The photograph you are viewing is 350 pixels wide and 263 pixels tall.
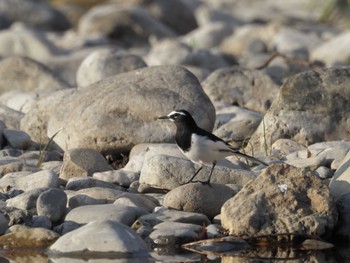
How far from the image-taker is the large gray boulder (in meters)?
10.9

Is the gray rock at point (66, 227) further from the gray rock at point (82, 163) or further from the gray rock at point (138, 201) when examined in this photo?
the gray rock at point (82, 163)

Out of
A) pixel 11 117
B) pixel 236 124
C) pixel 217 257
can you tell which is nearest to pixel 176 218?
pixel 217 257

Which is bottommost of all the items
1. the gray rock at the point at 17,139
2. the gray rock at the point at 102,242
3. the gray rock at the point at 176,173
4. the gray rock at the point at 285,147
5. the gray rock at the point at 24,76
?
the gray rock at the point at 24,76

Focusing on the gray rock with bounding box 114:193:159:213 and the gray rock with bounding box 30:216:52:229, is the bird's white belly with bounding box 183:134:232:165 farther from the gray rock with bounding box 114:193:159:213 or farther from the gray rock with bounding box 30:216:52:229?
the gray rock with bounding box 30:216:52:229

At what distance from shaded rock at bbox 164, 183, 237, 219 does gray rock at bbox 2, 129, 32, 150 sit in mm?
3146

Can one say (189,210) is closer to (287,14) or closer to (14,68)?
(14,68)

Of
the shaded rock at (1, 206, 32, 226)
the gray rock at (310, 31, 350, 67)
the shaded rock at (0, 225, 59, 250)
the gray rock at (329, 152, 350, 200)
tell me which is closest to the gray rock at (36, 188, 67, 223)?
the shaded rock at (1, 206, 32, 226)

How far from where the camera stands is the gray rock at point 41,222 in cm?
831

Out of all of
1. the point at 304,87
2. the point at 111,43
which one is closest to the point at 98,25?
the point at 111,43

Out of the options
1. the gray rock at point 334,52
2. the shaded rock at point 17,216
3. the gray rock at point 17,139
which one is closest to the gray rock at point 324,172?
the shaded rock at point 17,216

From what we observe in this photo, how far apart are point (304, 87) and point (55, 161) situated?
2.74 metres

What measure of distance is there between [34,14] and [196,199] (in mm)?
20820

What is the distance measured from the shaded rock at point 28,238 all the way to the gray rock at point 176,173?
1.41 metres

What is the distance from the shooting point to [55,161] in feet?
35.5
